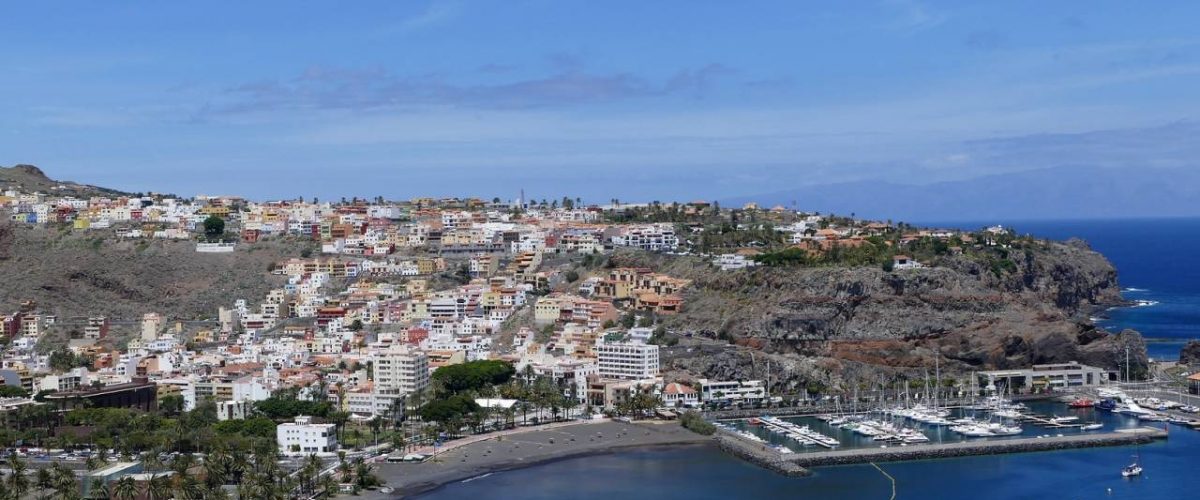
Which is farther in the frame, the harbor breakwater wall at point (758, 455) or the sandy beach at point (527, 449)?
the harbor breakwater wall at point (758, 455)

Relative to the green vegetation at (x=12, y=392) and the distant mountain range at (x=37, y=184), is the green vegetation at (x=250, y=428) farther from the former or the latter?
the distant mountain range at (x=37, y=184)

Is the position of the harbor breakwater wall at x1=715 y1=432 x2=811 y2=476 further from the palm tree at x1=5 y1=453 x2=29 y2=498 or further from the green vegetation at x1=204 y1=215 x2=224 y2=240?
the green vegetation at x1=204 y1=215 x2=224 y2=240

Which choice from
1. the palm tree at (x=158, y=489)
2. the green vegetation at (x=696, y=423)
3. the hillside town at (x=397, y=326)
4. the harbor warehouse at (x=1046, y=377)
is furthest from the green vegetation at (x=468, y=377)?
the harbor warehouse at (x=1046, y=377)

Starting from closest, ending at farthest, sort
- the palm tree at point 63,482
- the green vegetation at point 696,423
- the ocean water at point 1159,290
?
the palm tree at point 63,482
the green vegetation at point 696,423
the ocean water at point 1159,290

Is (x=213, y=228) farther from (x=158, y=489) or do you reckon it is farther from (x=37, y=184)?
(x=158, y=489)

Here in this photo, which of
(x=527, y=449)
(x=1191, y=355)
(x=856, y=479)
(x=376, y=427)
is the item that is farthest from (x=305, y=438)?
(x=1191, y=355)

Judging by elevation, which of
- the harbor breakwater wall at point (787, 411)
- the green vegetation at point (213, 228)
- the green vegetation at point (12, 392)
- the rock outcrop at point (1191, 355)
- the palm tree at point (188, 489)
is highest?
the green vegetation at point (213, 228)

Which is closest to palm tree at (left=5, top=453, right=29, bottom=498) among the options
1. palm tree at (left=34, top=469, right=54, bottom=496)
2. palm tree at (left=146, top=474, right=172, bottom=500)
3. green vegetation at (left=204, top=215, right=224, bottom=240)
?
palm tree at (left=34, top=469, right=54, bottom=496)

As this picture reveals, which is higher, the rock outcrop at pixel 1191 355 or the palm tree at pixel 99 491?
the rock outcrop at pixel 1191 355
